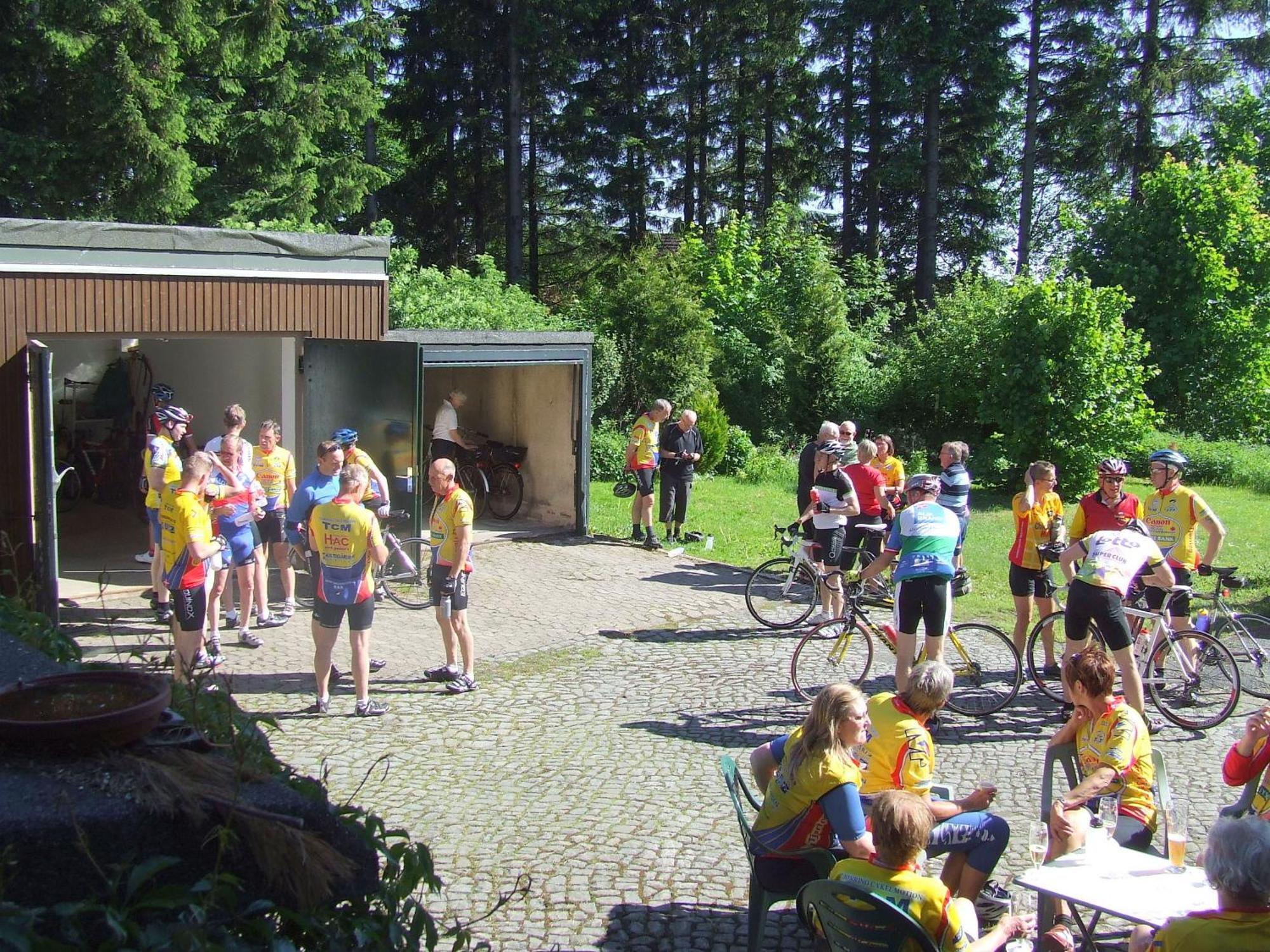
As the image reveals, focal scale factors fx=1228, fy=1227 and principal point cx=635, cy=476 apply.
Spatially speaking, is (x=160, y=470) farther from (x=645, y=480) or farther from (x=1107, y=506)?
(x=1107, y=506)

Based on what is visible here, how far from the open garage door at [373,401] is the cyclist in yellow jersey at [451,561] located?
3444 mm

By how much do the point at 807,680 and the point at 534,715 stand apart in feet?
6.51

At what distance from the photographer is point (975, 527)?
1678cm

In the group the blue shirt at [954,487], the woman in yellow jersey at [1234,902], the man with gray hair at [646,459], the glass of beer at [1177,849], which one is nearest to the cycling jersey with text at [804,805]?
the glass of beer at [1177,849]

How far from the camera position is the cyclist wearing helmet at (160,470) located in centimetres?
960

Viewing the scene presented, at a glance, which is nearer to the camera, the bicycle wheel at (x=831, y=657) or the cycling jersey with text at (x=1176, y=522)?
the bicycle wheel at (x=831, y=657)

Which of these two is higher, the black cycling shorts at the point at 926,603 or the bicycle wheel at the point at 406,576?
the black cycling shorts at the point at 926,603

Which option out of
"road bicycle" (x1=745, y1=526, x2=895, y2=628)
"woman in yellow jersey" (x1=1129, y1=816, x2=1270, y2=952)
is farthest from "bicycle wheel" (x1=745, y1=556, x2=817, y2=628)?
"woman in yellow jersey" (x1=1129, y1=816, x2=1270, y2=952)

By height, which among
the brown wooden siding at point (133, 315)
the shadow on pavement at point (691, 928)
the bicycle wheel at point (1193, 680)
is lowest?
the shadow on pavement at point (691, 928)

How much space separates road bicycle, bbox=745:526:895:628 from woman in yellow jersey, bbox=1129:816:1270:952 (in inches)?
261

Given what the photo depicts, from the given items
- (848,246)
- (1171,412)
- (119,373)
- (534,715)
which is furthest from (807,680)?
(848,246)

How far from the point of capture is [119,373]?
17141 mm

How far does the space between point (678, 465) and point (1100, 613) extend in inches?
280

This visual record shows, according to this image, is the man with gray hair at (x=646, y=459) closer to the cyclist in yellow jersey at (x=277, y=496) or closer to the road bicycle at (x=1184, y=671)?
the cyclist in yellow jersey at (x=277, y=496)
